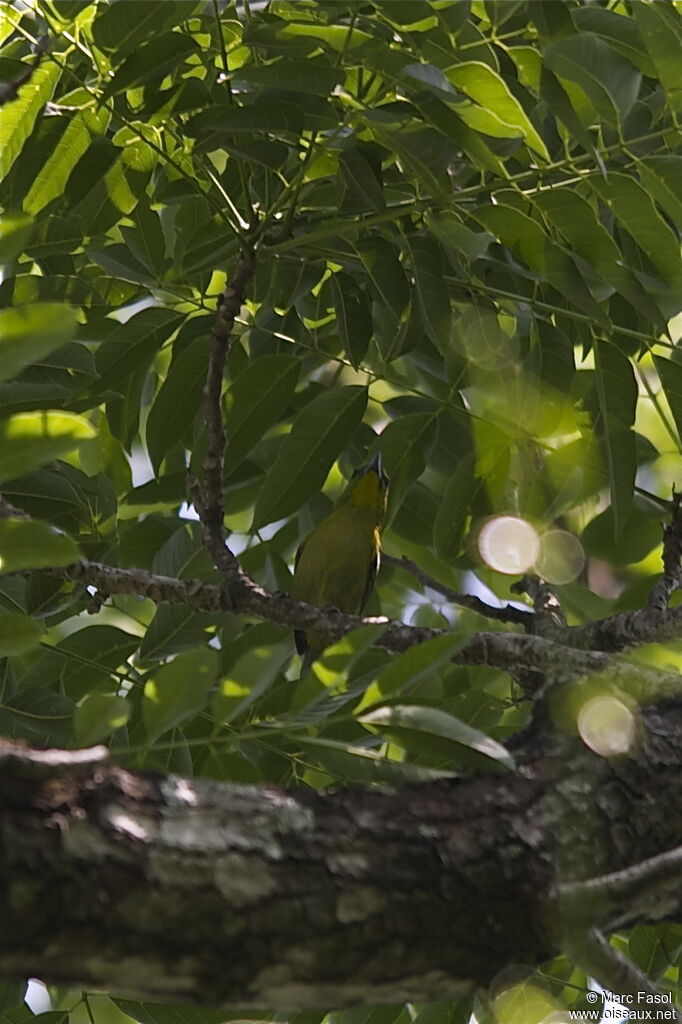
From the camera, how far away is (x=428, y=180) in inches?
104

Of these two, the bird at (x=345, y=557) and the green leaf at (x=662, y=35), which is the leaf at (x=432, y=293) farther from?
the bird at (x=345, y=557)

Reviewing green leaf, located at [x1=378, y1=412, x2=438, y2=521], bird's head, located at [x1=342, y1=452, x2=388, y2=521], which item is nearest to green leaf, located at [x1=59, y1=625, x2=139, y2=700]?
green leaf, located at [x1=378, y1=412, x2=438, y2=521]

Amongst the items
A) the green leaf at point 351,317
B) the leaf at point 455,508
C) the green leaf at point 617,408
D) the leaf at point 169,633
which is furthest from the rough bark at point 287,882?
the green leaf at point 351,317

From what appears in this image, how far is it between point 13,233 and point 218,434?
130cm

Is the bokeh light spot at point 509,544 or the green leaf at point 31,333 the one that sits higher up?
the green leaf at point 31,333

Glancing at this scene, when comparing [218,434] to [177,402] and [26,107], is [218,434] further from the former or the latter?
[26,107]

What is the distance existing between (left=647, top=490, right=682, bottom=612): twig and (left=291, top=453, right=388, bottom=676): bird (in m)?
1.84

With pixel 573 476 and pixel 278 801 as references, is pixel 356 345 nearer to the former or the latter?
pixel 573 476

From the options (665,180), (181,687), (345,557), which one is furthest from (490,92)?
(345,557)

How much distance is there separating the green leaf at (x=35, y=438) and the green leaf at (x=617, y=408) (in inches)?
66.1

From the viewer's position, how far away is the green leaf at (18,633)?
212 centimetres

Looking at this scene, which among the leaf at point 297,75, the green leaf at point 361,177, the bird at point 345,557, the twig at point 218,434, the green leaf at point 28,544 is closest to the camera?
the green leaf at point 28,544

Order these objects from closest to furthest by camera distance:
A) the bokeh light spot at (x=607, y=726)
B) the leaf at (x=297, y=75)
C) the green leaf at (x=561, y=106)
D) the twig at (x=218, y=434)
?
1. the bokeh light spot at (x=607, y=726)
2. the green leaf at (x=561, y=106)
3. the leaf at (x=297, y=75)
4. the twig at (x=218, y=434)

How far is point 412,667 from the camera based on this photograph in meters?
2.06
